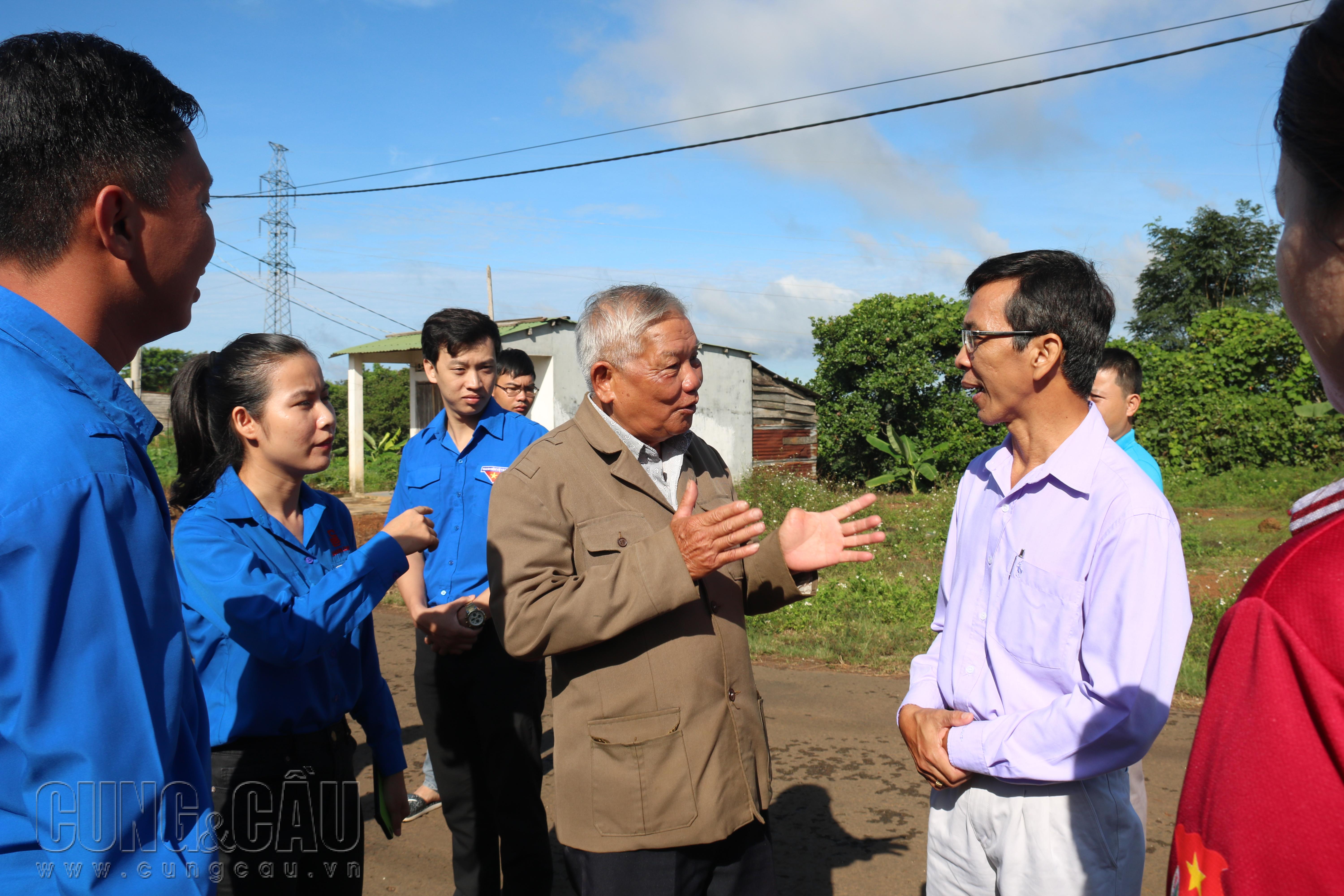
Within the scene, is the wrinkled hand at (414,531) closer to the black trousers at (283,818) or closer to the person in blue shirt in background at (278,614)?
the person in blue shirt in background at (278,614)

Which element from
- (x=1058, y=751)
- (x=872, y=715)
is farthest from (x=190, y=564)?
(x=872, y=715)

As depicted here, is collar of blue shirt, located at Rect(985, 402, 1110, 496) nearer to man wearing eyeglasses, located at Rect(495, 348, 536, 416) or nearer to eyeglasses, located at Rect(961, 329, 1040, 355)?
eyeglasses, located at Rect(961, 329, 1040, 355)

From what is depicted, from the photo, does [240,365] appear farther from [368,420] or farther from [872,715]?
[368,420]

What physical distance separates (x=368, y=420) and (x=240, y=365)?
2721cm

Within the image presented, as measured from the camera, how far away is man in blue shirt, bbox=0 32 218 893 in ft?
3.36

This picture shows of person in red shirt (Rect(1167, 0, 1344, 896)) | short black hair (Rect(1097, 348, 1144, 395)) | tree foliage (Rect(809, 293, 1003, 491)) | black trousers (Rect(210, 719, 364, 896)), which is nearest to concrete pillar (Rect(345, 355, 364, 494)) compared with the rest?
tree foliage (Rect(809, 293, 1003, 491))

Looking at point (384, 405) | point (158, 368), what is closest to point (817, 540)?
point (384, 405)

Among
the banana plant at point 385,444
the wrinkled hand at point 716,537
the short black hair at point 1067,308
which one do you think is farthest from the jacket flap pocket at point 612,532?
the banana plant at point 385,444

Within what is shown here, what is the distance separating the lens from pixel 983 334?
Answer: 2.31 metres

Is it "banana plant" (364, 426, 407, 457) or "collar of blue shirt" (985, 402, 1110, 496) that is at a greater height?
"banana plant" (364, 426, 407, 457)

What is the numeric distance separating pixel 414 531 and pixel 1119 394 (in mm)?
3556

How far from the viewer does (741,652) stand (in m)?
2.39

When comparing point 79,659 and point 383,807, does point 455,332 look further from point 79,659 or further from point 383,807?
point 79,659

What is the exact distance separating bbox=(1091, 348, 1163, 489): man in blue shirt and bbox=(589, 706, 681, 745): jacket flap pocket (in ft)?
9.78
